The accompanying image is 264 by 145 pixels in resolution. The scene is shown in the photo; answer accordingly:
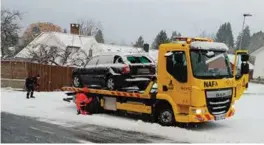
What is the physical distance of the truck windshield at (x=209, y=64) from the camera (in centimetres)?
1272

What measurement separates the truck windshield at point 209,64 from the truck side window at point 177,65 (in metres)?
0.29

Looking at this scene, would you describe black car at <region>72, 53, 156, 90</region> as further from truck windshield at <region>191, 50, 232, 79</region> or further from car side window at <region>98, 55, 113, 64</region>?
truck windshield at <region>191, 50, 232, 79</region>

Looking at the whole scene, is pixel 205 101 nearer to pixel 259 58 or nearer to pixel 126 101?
pixel 126 101

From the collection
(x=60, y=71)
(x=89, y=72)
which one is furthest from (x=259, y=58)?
(x=89, y=72)

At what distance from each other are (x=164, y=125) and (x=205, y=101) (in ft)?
5.32

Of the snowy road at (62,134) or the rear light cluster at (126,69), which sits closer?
the snowy road at (62,134)

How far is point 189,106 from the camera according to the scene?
12.6 m

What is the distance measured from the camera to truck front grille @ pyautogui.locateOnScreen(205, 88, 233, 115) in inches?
500

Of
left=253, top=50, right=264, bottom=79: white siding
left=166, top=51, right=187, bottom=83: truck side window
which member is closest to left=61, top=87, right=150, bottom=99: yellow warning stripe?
left=166, top=51, right=187, bottom=83: truck side window

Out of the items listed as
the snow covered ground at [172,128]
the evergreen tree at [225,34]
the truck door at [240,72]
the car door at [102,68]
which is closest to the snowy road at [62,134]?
the snow covered ground at [172,128]

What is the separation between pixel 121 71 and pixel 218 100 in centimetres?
385

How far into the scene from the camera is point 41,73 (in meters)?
27.4

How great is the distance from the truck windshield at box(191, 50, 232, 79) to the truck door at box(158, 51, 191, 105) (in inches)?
12.7

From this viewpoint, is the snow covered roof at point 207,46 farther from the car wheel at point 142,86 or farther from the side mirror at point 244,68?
the car wheel at point 142,86
